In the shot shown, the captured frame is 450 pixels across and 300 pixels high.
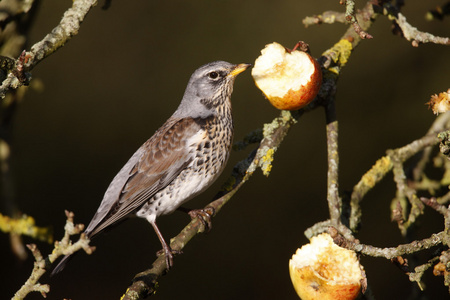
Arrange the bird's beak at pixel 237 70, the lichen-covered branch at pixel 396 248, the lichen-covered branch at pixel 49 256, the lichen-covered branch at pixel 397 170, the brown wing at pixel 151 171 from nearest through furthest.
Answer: the lichen-covered branch at pixel 49 256 → the lichen-covered branch at pixel 396 248 → the lichen-covered branch at pixel 397 170 → the brown wing at pixel 151 171 → the bird's beak at pixel 237 70

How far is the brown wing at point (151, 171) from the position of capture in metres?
2.71

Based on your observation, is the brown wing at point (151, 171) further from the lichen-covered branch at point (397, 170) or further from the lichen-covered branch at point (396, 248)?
the lichen-covered branch at point (396, 248)

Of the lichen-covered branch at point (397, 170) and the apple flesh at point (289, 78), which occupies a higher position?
the apple flesh at point (289, 78)

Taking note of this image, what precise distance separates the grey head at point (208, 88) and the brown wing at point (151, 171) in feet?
0.48

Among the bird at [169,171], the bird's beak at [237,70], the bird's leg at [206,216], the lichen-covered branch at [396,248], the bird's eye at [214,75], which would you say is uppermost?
the bird's eye at [214,75]

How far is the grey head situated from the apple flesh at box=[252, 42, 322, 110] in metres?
0.36

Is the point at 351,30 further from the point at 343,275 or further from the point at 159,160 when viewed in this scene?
the point at 343,275

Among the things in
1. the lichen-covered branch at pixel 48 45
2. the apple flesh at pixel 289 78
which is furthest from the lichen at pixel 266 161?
the lichen-covered branch at pixel 48 45

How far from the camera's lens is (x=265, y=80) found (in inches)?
99.6

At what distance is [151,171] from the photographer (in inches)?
109

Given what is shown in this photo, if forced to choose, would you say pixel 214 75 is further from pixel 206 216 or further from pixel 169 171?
pixel 206 216

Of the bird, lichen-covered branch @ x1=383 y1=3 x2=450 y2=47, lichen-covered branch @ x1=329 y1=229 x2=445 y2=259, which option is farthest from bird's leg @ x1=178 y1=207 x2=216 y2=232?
lichen-covered branch @ x1=383 y1=3 x2=450 y2=47

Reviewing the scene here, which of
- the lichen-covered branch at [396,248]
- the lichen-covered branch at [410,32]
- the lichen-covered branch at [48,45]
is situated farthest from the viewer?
the lichen-covered branch at [410,32]

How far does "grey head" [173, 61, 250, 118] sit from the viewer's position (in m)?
2.93
